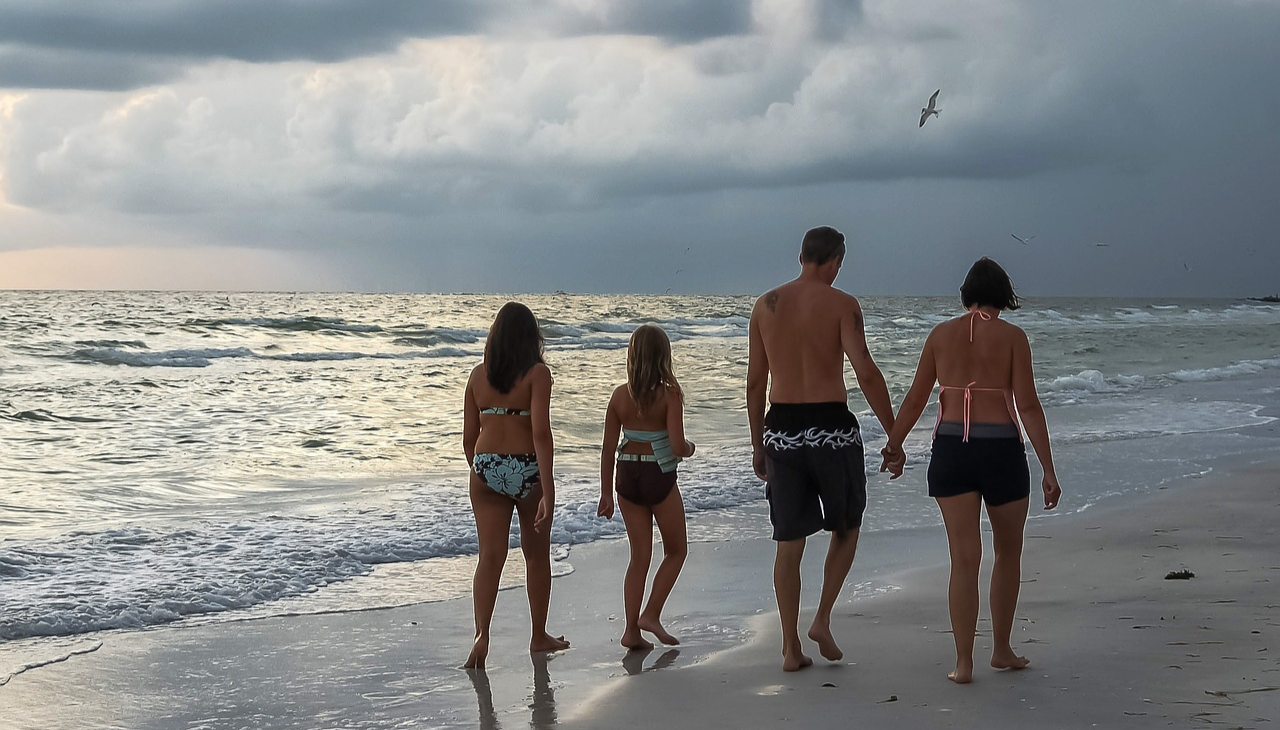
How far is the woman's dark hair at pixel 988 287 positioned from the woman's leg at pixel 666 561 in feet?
5.78

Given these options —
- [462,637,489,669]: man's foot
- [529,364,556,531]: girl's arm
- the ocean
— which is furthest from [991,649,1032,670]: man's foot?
the ocean

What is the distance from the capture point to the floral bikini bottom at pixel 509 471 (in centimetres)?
509

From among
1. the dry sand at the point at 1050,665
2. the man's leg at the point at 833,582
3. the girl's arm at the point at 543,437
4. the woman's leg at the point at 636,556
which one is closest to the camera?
the dry sand at the point at 1050,665

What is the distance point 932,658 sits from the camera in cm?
488

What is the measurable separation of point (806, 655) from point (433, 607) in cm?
244

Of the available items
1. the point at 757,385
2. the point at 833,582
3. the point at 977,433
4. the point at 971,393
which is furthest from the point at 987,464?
the point at 757,385

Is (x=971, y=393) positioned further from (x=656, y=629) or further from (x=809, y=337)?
(x=656, y=629)

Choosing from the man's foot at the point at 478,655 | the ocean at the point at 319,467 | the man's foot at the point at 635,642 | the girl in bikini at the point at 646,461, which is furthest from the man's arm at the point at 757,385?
the ocean at the point at 319,467

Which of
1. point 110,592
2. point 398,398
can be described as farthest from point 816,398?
point 398,398

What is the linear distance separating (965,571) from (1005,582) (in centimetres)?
25

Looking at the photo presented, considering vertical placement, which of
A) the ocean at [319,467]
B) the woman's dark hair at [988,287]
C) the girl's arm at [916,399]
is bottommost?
the ocean at [319,467]

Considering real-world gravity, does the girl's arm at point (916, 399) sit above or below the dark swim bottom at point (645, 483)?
above

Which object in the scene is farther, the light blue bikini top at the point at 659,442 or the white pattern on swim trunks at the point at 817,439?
the light blue bikini top at the point at 659,442

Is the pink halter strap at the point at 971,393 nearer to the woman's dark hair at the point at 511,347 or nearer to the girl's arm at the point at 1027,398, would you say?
the girl's arm at the point at 1027,398
